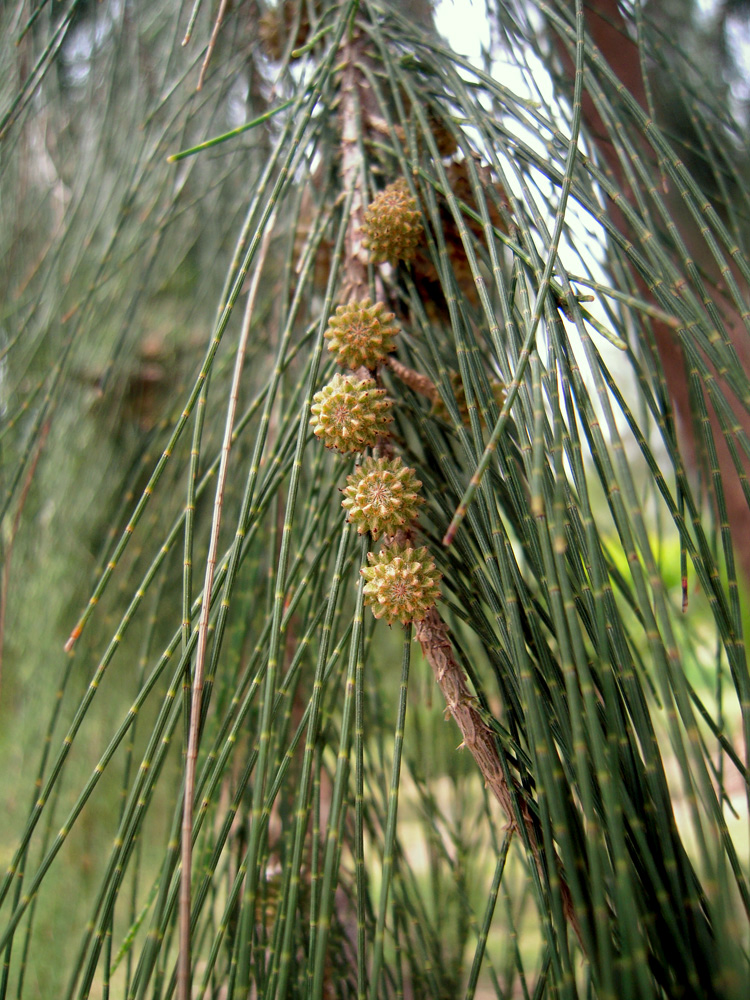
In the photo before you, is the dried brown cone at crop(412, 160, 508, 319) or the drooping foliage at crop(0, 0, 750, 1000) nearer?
the drooping foliage at crop(0, 0, 750, 1000)

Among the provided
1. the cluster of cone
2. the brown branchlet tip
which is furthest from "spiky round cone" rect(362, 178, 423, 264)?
the brown branchlet tip

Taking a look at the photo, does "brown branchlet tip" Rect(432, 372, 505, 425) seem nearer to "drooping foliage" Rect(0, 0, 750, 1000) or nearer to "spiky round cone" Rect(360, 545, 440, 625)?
"drooping foliage" Rect(0, 0, 750, 1000)

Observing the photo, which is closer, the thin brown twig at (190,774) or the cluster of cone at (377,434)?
the thin brown twig at (190,774)

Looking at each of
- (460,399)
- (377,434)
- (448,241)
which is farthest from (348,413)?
(448,241)

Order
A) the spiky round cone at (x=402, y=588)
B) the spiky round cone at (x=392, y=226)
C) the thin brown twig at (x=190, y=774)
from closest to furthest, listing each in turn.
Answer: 1. the thin brown twig at (x=190, y=774)
2. the spiky round cone at (x=402, y=588)
3. the spiky round cone at (x=392, y=226)

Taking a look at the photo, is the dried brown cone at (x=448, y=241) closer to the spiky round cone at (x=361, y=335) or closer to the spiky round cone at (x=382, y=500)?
the spiky round cone at (x=361, y=335)

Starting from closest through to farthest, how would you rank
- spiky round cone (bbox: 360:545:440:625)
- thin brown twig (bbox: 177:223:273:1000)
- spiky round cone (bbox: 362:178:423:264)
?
1. thin brown twig (bbox: 177:223:273:1000)
2. spiky round cone (bbox: 360:545:440:625)
3. spiky round cone (bbox: 362:178:423:264)

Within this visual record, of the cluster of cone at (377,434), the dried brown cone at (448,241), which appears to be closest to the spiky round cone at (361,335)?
the cluster of cone at (377,434)
